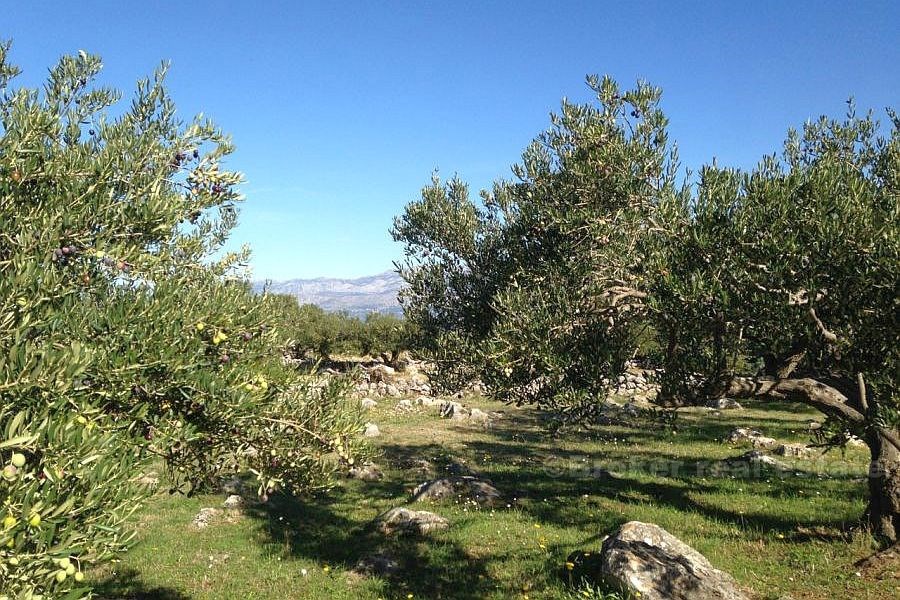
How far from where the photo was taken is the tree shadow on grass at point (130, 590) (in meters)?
11.7

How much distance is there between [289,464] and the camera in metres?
7.65

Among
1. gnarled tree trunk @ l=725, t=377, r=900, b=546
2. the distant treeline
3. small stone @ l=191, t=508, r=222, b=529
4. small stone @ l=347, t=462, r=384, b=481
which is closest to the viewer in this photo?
gnarled tree trunk @ l=725, t=377, r=900, b=546

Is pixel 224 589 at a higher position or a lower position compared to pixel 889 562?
lower

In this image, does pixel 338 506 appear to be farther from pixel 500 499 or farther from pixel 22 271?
pixel 22 271

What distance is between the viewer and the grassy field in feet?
39.2

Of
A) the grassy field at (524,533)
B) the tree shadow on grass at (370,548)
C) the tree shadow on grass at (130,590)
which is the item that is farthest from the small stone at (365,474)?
the tree shadow on grass at (130,590)

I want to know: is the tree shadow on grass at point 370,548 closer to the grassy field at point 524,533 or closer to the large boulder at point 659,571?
the grassy field at point 524,533

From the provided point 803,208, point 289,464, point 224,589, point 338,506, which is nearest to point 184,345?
point 289,464

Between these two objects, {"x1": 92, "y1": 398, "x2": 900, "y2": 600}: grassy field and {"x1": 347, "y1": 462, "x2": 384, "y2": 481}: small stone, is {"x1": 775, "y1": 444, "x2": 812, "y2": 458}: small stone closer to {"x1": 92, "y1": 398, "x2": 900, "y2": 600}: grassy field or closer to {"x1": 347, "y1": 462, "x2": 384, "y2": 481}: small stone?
{"x1": 92, "y1": 398, "x2": 900, "y2": 600}: grassy field

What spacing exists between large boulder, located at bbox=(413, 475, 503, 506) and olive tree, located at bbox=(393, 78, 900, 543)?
5.19m

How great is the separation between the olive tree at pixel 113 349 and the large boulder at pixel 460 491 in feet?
34.5

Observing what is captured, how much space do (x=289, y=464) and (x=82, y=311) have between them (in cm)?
341

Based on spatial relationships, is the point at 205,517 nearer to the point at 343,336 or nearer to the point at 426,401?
the point at 426,401

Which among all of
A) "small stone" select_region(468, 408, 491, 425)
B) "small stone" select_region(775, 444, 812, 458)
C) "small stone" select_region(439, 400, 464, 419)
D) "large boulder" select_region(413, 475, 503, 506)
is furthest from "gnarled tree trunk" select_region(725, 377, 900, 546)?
"small stone" select_region(439, 400, 464, 419)
